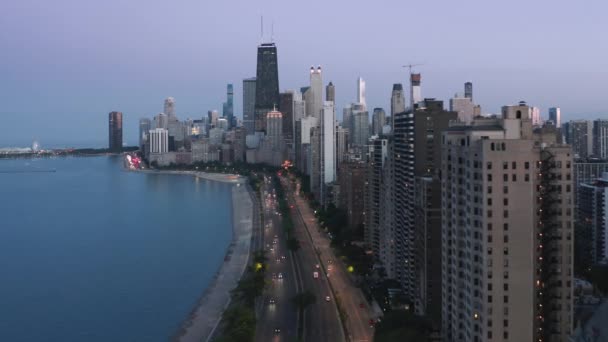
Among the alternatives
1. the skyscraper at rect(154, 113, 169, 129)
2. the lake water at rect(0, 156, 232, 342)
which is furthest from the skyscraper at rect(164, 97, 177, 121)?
the lake water at rect(0, 156, 232, 342)

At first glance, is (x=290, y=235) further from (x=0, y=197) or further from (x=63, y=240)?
(x=0, y=197)

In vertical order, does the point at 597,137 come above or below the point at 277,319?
above

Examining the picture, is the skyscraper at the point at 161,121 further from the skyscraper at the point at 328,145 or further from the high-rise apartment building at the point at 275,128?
the skyscraper at the point at 328,145

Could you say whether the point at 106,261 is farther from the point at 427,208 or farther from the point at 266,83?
the point at 266,83

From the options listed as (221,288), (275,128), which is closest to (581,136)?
(221,288)

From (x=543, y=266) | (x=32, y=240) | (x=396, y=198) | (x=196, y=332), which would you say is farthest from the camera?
(x=32, y=240)

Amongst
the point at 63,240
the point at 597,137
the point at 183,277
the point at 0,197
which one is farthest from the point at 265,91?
the point at 183,277

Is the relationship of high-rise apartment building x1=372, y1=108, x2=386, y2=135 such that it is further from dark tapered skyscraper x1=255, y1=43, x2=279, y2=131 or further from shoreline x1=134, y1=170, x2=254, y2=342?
shoreline x1=134, y1=170, x2=254, y2=342
